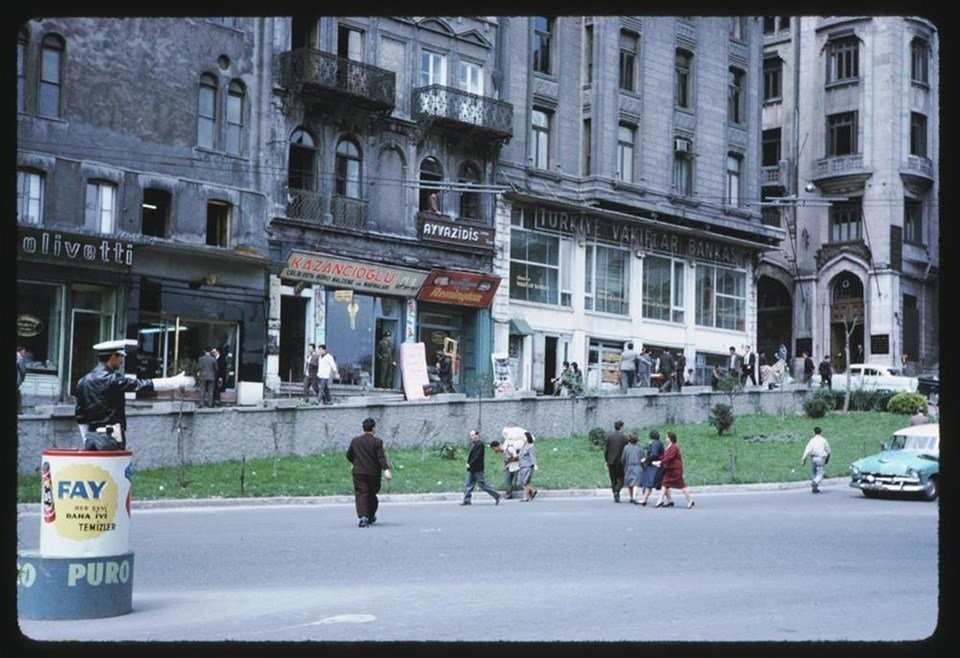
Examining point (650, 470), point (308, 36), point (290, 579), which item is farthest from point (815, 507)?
point (308, 36)

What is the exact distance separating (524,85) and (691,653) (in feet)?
132

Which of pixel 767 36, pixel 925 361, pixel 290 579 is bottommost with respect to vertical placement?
pixel 290 579

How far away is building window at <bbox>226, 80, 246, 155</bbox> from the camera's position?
123ft

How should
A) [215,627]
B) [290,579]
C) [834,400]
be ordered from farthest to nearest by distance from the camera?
[834,400] < [290,579] < [215,627]

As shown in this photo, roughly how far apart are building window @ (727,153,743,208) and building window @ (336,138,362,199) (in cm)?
1938

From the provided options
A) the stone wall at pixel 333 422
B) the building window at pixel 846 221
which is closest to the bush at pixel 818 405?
the stone wall at pixel 333 422

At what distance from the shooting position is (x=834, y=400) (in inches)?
1720

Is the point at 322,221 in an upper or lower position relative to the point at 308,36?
lower

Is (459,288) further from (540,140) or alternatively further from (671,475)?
(671,475)

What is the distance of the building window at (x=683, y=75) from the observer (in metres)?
51.5

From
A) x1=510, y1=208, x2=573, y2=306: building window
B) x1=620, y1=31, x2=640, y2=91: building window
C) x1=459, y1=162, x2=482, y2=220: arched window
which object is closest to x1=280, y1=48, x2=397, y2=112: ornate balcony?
x1=459, y1=162, x2=482, y2=220: arched window

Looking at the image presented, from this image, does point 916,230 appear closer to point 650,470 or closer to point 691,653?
point 650,470

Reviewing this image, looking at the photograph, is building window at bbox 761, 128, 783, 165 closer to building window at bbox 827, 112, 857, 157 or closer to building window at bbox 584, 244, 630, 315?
building window at bbox 827, 112, 857, 157

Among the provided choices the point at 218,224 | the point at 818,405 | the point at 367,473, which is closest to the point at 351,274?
the point at 218,224
